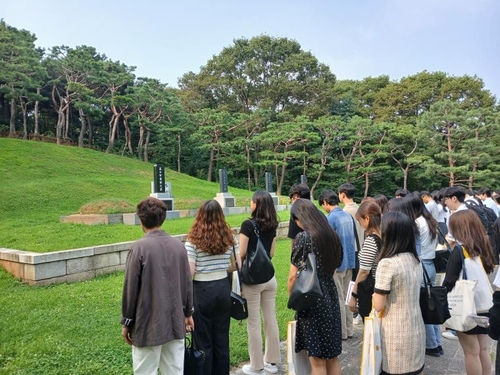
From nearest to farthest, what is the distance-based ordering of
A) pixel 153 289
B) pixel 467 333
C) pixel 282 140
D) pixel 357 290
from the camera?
pixel 153 289 → pixel 467 333 → pixel 357 290 → pixel 282 140

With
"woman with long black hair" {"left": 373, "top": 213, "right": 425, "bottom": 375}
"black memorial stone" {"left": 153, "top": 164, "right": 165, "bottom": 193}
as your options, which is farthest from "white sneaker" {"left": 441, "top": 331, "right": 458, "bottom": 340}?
"black memorial stone" {"left": 153, "top": 164, "right": 165, "bottom": 193}

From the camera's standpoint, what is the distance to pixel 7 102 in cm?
2741

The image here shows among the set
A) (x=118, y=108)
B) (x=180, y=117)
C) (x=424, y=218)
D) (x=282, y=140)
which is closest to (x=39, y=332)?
(x=424, y=218)

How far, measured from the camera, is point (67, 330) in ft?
12.0

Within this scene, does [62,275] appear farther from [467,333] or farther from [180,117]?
[180,117]

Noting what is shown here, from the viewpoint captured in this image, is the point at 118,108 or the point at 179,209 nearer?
the point at 179,209

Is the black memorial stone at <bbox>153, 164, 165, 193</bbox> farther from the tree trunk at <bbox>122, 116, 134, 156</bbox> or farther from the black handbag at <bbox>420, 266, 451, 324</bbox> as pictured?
the tree trunk at <bbox>122, 116, 134, 156</bbox>

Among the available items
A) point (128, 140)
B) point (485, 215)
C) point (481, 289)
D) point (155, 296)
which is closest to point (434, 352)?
point (481, 289)

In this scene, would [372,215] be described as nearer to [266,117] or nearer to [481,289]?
[481,289]

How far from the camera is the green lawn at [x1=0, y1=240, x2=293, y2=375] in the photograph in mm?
3002

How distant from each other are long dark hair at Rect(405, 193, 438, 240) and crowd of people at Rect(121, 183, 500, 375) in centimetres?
82

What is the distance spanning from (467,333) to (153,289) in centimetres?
210

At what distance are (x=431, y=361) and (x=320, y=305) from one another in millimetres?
1724

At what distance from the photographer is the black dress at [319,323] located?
2.37 metres
